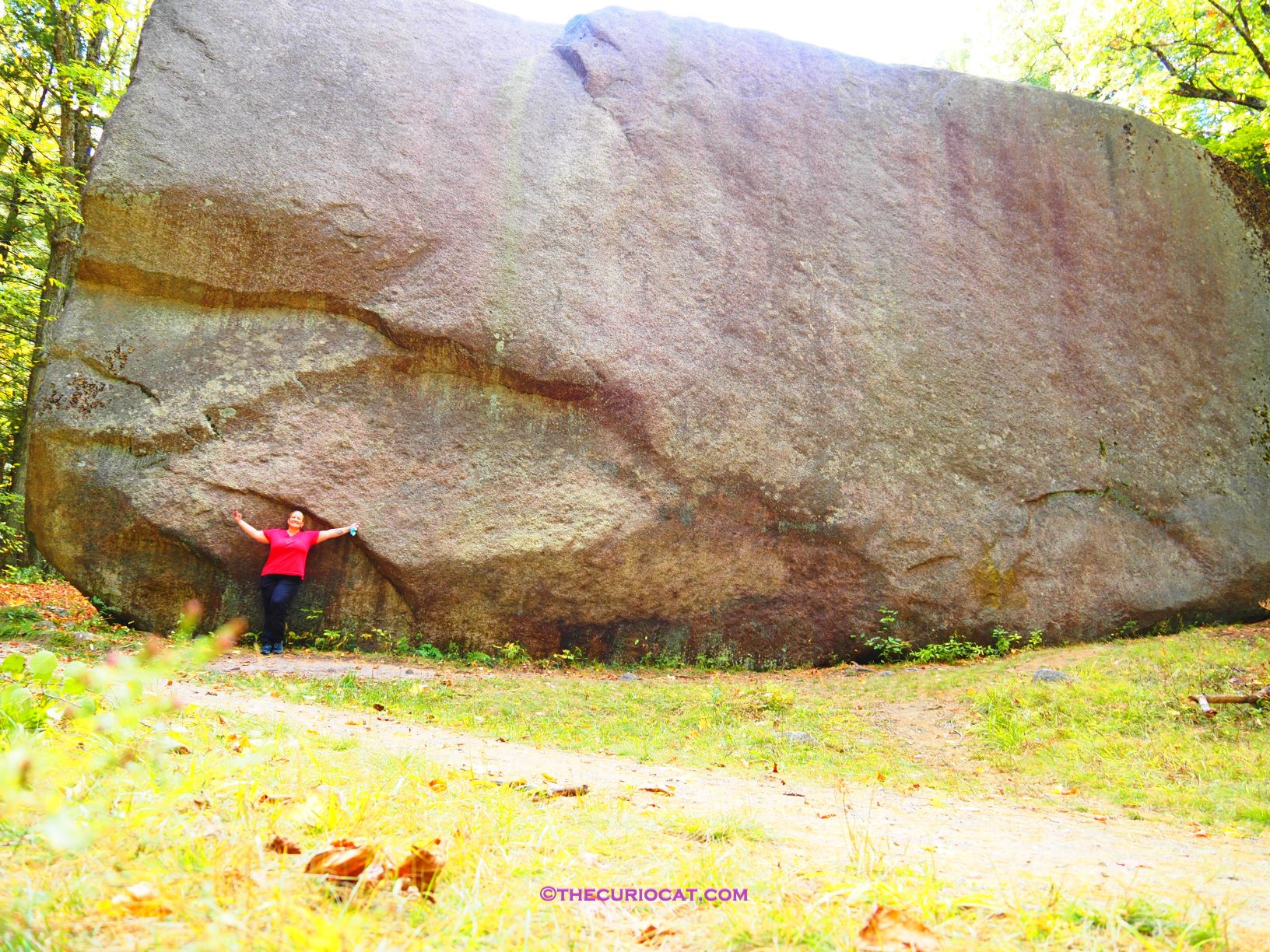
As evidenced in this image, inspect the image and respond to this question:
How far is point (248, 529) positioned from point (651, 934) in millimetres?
7026

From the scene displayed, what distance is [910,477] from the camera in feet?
31.4

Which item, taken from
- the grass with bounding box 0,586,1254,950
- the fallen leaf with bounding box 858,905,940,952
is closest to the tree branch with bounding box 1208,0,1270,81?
the grass with bounding box 0,586,1254,950

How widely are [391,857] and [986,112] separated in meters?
11.9

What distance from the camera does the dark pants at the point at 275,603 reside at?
7945mm

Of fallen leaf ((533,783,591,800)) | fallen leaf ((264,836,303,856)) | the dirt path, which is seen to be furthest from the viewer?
fallen leaf ((533,783,591,800))

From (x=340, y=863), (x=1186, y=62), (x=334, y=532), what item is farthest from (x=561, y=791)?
(x=1186, y=62)

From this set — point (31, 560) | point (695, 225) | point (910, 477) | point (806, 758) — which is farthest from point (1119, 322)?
point (31, 560)

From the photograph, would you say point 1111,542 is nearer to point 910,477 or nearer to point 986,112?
point 910,477

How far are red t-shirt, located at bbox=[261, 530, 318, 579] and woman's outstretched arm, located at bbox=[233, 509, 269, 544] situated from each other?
0.05 meters

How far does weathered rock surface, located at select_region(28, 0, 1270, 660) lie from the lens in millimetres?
8203

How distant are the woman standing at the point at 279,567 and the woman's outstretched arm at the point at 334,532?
28 millimetres

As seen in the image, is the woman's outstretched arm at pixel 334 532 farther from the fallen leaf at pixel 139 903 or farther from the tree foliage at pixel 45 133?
the fallen leaf at pixel 139 903

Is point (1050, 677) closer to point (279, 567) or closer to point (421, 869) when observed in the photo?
point (421, 869)

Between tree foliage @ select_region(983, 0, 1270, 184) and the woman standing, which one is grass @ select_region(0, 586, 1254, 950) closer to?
the woman standing
